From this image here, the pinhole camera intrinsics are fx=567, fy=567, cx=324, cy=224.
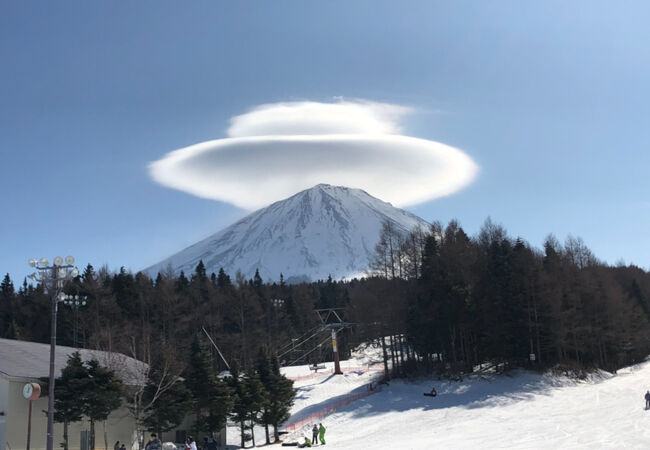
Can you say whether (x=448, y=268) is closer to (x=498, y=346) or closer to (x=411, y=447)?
(x=498, y=346)

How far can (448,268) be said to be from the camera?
55.6 m

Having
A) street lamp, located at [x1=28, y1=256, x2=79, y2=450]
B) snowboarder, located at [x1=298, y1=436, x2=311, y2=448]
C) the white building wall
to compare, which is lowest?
snowboarder, located at [x1=298, y1=436, x2=311, y2=448]

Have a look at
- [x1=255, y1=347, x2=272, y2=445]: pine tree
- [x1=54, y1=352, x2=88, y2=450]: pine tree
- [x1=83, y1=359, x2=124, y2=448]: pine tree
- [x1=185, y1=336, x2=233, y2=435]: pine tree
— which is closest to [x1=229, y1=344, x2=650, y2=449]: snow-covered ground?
[x1=255, y1=347, x2=272, y2=445]: pine tree

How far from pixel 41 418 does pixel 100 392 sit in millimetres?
4844

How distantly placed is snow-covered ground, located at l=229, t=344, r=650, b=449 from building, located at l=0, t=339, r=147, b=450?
44.5 ft

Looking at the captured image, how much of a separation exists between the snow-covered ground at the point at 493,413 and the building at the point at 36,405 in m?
13.6

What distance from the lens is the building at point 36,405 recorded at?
30.3 meters

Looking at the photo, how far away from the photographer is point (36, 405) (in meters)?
31.6

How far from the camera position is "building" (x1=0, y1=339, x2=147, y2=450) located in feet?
99.3

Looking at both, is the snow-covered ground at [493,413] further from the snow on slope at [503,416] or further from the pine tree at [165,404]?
the pine tree at [165,404]

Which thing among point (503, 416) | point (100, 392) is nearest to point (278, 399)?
point (100, 392)

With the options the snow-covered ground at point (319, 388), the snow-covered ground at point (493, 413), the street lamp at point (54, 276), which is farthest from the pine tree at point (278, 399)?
the street lamp at point (54, 276)

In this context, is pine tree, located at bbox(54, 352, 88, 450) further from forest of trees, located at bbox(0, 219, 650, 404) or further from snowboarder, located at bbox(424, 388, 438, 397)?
snowboarder, located at bbox(424, 388, 438, 397)

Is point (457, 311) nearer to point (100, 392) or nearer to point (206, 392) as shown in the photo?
point (206, 392)
